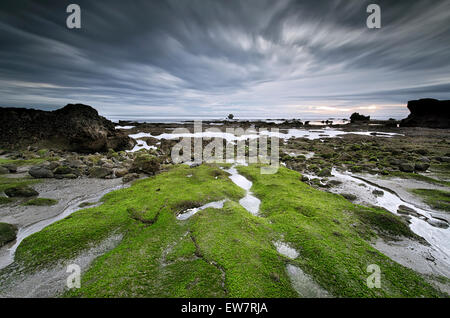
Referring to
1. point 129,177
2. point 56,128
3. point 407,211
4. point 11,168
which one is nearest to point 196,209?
point 129,177

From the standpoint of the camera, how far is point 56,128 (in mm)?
23328

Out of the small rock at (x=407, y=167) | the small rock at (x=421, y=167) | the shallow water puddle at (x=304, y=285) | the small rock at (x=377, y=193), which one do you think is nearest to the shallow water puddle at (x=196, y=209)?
the shallow water puddle at (x=304, y=285)

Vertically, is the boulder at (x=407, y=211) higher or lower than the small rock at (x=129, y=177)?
lower

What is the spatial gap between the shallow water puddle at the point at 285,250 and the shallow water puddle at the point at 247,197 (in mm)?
2515

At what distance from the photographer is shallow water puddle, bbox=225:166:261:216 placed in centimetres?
938

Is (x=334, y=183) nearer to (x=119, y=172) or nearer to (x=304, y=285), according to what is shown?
(x=304, y=285)

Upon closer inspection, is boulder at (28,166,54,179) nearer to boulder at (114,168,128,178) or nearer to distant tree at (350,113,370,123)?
boulder at (114,168,128,178)

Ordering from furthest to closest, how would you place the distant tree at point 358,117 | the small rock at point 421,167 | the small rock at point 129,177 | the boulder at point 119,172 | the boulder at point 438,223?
the distant tree at point 358,117 < the small rock at point 421,167 < the boulder at point 119,172 < the small rock at point 129,177 < the boulder at point 438,223

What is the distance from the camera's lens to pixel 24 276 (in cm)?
489

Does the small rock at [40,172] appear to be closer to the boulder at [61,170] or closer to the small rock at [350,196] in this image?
the boulder at [61,170]

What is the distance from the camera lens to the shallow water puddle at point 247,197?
30.8 feet

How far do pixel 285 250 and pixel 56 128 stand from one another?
32.1 metres

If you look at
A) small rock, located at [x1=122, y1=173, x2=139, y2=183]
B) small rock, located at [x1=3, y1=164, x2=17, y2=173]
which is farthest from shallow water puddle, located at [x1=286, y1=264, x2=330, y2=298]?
small rock, located at [x1=3, y1=164, x2=17, y2=173]
